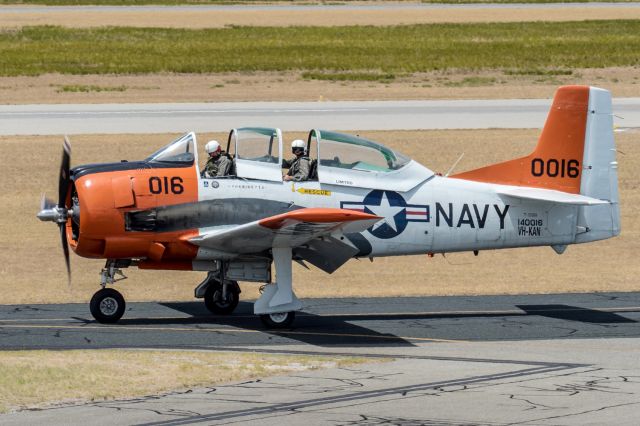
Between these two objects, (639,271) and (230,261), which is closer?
(230,261)

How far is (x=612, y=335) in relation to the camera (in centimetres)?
1767

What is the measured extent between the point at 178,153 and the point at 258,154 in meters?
1.16

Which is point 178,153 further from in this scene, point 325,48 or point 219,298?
point 325,48

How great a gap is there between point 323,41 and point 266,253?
43216mm

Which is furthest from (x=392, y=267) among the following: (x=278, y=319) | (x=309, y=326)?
(x=278, y=319)

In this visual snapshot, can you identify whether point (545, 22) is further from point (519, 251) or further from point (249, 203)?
point (249, 203)

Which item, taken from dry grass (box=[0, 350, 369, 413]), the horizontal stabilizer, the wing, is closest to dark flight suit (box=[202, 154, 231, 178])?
the wing

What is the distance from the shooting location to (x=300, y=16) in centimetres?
7662

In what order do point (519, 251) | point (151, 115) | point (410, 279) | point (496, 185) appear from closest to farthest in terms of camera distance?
1. point (496, 185)
2. point (410, 279)
3. point (519, 251)
4. point (151, 115)

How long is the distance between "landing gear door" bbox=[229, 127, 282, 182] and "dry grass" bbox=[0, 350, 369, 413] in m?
3.04

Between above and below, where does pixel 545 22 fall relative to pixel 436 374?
above

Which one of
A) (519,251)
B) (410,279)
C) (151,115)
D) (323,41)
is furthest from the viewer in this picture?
(323,41)

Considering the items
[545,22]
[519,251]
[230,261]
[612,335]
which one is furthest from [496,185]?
[545,22]

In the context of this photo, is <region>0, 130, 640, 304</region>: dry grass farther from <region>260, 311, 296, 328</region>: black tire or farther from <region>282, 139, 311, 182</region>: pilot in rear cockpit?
<region>282, 139, 311, 182</region>: pilot in rear cockpit
